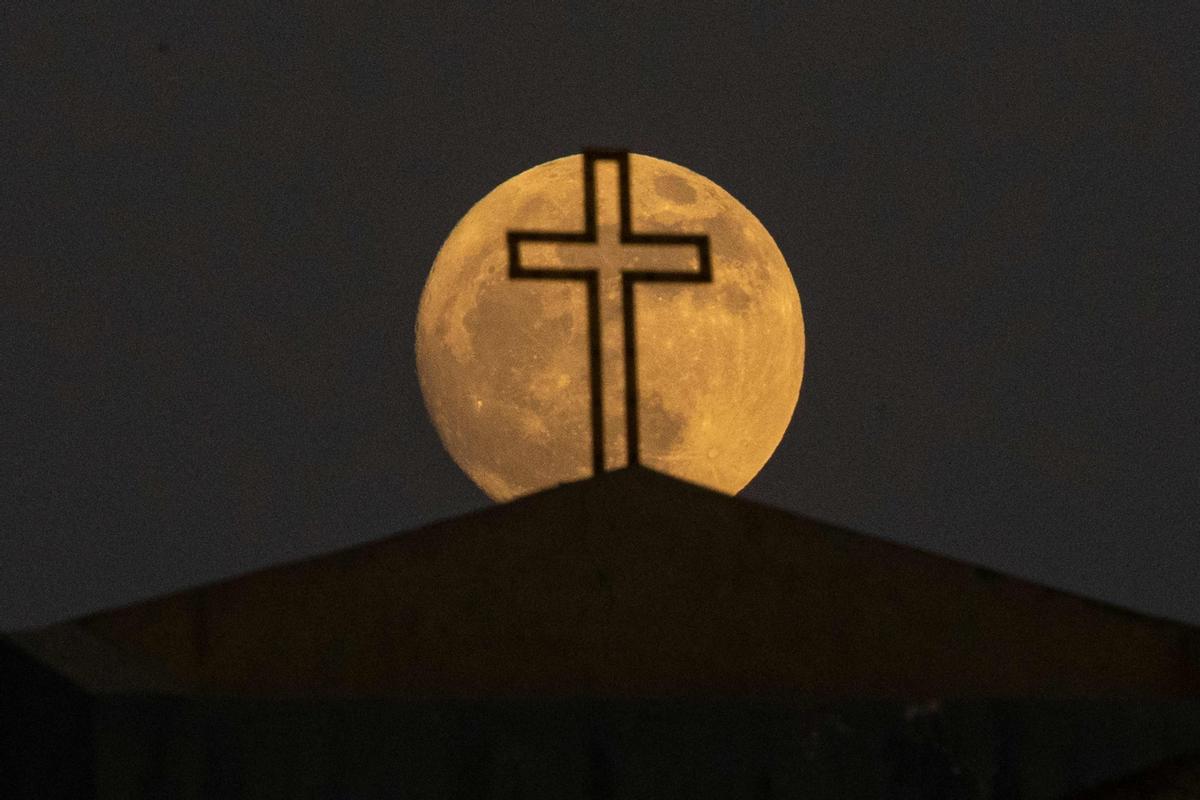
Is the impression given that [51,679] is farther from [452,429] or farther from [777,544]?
[452,429]

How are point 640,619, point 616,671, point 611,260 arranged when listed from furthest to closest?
1. point 611,260
2. point 640,619
3. point 616,671

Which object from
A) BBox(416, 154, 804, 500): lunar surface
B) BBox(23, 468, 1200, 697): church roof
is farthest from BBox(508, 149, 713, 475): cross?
BBox(23, 468, 1200, 697): church roof

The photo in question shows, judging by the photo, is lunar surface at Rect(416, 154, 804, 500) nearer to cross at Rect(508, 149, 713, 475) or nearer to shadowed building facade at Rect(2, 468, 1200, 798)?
cross at Rect(508, 149, 713, 475)

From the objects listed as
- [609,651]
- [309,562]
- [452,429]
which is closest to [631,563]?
[609,651]

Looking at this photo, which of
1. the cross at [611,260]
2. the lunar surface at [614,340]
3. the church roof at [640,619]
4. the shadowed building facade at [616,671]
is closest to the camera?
the shadowed building facade at [616,671]

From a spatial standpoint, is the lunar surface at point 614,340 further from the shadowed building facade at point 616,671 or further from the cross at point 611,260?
the shadowed building facade at point 616,671

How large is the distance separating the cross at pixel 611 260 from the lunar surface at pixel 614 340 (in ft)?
0.24

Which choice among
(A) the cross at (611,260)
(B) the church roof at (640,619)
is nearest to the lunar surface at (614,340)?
(A) the cross at (611,260)

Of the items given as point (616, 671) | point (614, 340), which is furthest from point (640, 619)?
point (614, 340)

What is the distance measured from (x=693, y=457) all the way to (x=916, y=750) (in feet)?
13.9

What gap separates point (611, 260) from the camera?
16.5 meters

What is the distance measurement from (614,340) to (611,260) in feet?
1.62

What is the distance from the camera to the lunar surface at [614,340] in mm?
17344

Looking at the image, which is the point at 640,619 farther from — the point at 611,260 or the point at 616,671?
the point at 611,260
